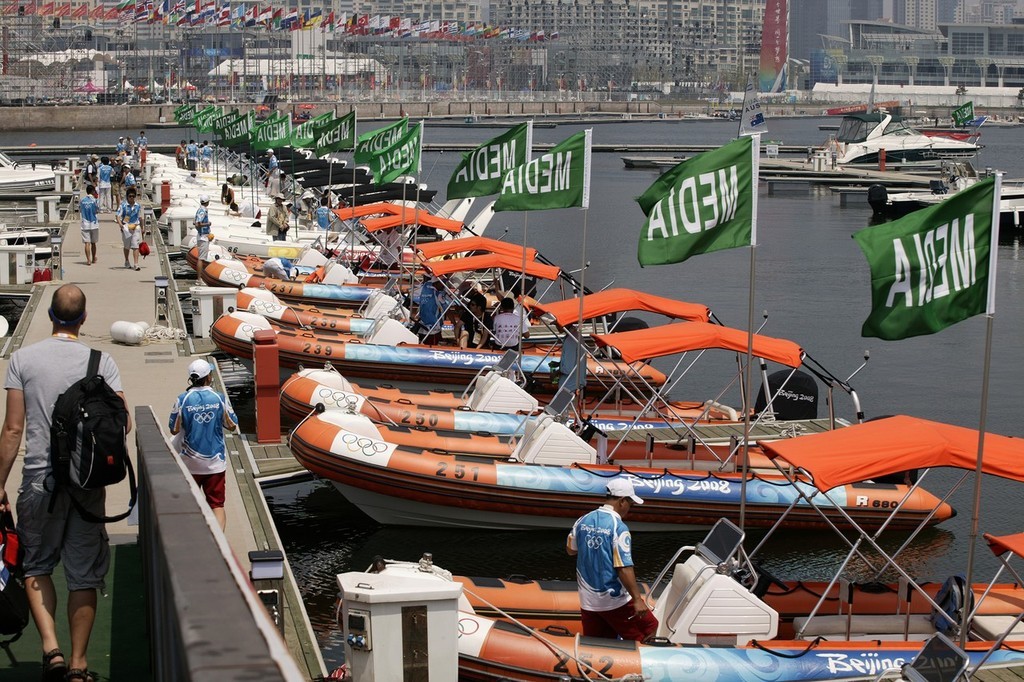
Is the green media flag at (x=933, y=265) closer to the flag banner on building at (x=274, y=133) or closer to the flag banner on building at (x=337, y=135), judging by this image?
the flag banner on building at (x=337, y=135)

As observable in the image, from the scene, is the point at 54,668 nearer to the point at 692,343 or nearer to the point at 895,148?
the point at 692,343

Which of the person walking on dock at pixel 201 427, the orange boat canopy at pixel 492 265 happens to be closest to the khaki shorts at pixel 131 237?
the orange boat canopy at pixel 492 265

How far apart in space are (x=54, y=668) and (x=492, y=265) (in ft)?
52.0

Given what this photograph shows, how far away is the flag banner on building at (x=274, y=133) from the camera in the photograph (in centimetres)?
3906

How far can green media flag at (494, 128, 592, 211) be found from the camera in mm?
16203

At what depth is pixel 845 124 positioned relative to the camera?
8519 centimetres

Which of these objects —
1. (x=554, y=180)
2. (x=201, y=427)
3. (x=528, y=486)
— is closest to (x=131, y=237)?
(x=554, y=180)

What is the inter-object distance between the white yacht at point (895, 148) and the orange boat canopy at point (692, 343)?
2554 inches

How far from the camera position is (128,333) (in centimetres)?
1948

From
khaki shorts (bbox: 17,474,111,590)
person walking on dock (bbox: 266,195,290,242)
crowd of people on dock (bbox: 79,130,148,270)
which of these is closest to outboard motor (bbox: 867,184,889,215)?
crowd of people on dock (bbox: 79,130,148,270)

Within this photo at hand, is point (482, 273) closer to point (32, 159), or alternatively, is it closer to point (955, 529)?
point (955, 529)

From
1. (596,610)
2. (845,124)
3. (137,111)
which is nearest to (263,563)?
(596,610)

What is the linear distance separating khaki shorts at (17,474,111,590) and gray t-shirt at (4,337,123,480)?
17 cm

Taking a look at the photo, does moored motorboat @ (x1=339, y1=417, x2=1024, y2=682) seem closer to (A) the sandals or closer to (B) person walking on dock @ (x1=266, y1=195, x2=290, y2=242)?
(A) the sandals
